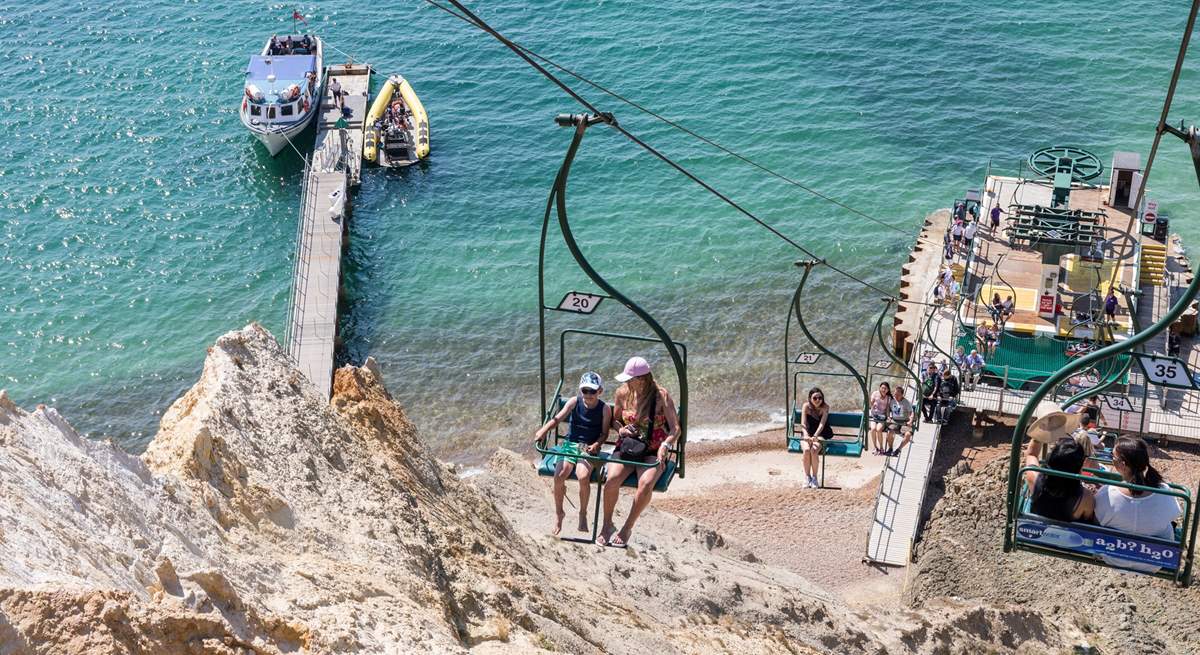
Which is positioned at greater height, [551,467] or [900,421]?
[900,421]

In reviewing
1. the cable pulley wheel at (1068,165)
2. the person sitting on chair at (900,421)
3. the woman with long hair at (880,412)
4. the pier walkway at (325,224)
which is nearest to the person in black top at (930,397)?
the person sitting on chair at (900,421)

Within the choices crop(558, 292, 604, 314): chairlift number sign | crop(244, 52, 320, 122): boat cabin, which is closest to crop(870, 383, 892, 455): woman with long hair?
crop(558, 292, 604, 314): chairlift number sign

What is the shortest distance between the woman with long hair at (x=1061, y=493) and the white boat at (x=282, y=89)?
35030 millimetres

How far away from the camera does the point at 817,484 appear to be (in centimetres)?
2455

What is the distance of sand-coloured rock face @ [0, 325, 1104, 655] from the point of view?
28.7ft

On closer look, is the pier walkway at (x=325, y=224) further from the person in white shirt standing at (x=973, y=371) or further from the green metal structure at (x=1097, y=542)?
the green metal structure at (x=1097, y=542)

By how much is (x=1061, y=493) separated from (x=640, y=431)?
4.47 metres

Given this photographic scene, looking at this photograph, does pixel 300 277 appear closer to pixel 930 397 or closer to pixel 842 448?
pixel 930 397

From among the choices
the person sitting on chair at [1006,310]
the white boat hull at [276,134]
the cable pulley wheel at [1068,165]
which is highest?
the cable pulley wheel at [1068,165]

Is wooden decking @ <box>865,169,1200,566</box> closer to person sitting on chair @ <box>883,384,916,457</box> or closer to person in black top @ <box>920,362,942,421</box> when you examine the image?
person sitting on chair @ <box>883,384,916,457</box>

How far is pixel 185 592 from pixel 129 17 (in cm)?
5009

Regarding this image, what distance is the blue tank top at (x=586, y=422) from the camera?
14.0 metres

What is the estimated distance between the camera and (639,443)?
13.9m

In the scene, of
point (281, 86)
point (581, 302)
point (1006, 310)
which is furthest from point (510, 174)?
point (581, 302)
